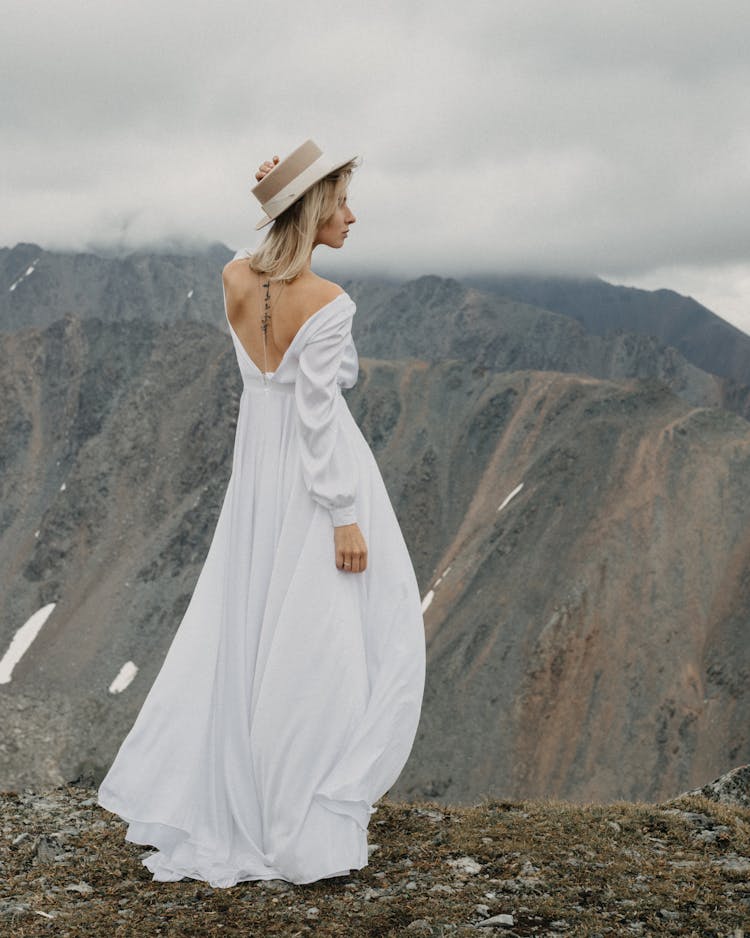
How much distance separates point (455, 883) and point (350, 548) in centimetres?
222

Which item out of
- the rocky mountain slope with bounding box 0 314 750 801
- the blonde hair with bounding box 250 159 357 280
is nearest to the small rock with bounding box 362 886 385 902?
the blonde hair with bounding box 250 159 357 280

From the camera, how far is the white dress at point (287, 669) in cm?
555

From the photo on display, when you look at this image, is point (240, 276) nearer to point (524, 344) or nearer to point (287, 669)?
point (287, 669)

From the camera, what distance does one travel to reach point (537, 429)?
67.5 m

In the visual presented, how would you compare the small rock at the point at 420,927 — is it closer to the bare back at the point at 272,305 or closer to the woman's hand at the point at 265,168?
the bare back at the point at 272,305

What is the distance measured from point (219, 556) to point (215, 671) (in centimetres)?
71

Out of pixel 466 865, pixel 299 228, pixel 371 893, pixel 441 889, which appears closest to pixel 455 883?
pixel 441 889

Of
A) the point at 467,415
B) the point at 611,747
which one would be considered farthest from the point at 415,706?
the point at 467,415

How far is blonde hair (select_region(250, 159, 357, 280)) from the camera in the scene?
5.56 metres

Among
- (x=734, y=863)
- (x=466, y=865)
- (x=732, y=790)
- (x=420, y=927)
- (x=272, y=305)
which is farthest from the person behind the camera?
(x=732, y=790)

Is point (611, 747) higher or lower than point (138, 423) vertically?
lower

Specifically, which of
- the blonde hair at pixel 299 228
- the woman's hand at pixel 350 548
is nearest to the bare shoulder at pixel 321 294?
the blonde hair at pixel 299 228

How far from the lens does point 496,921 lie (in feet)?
17.3

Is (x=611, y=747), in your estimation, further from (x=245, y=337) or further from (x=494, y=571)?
(x=245, y=337)
